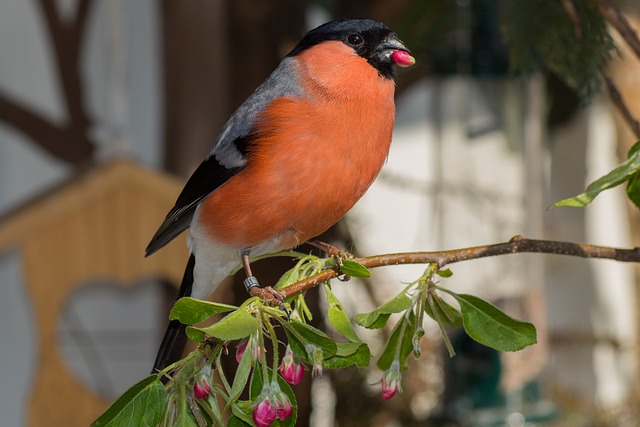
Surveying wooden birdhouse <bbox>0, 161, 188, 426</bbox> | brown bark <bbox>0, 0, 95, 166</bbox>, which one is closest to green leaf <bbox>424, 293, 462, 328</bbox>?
wooden birdhouse <bbox>0, 161, 188, 426</bbox>

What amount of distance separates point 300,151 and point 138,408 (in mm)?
358

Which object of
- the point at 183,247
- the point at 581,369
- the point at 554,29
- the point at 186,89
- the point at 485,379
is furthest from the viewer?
the point at 581,369

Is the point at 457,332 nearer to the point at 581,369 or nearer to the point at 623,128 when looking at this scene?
the point at 623,128

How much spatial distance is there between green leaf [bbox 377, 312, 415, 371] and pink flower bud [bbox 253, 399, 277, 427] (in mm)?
147

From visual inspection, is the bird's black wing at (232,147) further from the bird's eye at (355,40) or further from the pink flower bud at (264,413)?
the pink flower bud at (264,413)

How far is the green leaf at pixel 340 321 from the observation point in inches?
30.9

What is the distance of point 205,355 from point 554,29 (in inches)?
27.5

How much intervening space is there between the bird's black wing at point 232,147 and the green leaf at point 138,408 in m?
0.40

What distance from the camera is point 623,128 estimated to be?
2246 millimetres

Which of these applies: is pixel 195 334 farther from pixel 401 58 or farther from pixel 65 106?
pixel 65 106

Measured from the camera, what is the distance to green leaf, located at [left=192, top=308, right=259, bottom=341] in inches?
27.7

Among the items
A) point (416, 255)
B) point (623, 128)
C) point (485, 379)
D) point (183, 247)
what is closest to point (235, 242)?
point (416, 255)

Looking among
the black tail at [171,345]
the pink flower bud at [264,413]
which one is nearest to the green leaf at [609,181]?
the pink flower bud at [264,413]

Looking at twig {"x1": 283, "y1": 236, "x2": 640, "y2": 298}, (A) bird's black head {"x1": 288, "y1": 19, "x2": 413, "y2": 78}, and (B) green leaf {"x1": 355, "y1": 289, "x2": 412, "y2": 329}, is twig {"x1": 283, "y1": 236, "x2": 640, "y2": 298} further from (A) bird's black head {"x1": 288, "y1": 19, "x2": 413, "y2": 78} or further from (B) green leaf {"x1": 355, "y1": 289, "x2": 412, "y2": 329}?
(A) bird's black head {"x1": 288, "y1": 19, "x2": 413, "y2": 78}
